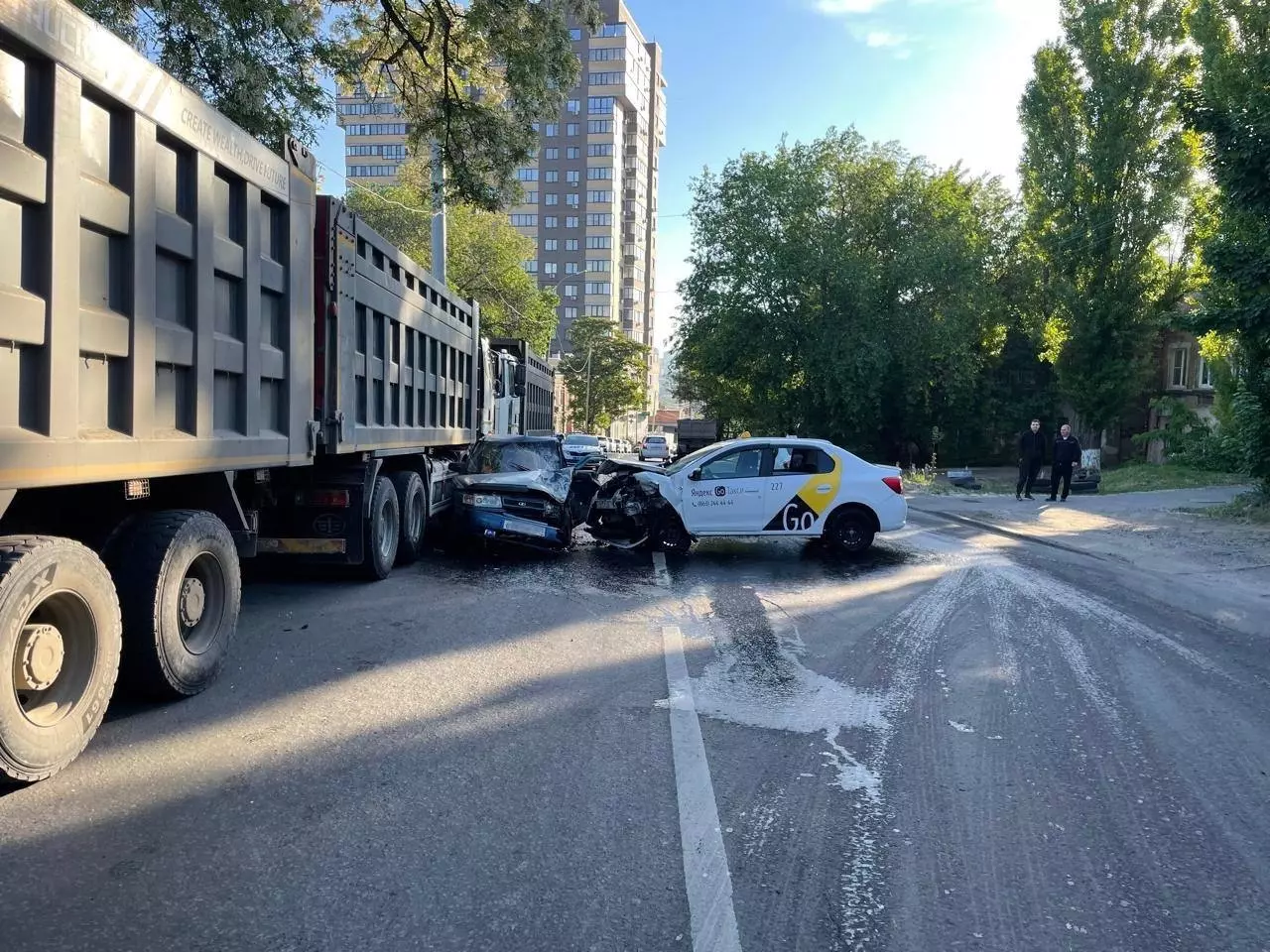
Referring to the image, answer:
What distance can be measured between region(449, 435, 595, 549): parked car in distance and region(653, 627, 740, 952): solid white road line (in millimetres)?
5555

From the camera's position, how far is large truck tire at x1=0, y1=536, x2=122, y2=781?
3.84 metres

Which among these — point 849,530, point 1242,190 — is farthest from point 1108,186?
point 849,530

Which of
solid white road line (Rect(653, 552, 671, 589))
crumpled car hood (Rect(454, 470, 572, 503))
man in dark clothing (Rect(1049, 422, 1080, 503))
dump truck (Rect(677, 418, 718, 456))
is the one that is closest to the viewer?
solid white road line (Rect(653, 552, 671, 589))

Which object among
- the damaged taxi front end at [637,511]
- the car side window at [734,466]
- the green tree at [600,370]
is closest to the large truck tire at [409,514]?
the damaged taxi front end at [637,511]

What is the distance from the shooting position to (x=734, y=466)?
11672mm

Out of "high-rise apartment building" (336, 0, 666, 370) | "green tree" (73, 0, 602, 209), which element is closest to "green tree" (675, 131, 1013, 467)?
"green tree" (73, 0, 602, 209)

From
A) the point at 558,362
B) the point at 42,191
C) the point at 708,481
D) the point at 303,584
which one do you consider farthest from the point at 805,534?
the point at 558,362

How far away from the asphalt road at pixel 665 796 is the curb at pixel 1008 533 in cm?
508

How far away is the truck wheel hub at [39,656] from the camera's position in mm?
3971

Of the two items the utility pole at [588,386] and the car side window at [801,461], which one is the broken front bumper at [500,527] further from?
the utility pole at [588,386]

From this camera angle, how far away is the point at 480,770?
14.5 ft

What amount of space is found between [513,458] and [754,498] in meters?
3.15

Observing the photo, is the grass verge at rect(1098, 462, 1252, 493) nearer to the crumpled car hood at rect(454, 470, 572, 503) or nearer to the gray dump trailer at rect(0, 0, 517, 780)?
the crumpled car hood at rect(454, 470, 572, 503)

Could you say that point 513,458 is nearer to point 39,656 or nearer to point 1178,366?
point 39,656
